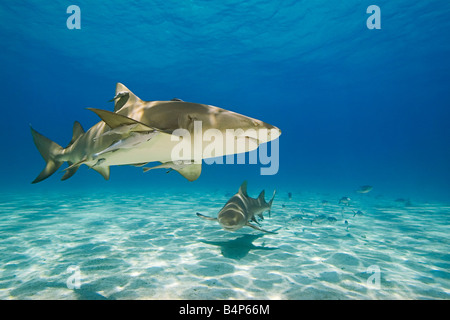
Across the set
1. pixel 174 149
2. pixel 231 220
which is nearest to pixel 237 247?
pixel 231 220

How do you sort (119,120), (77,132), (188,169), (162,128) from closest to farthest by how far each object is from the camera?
(119,120), (162,128), (188,169), (77,132)

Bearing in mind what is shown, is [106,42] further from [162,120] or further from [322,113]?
[322,113]

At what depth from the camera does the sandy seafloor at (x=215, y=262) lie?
348 cm

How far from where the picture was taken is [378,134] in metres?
127

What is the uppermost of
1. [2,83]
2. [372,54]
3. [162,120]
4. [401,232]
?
[2,83]

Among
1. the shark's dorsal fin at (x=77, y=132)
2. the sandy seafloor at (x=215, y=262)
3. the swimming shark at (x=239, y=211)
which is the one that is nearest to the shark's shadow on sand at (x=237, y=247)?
the sandy seafloor at (x=215, y=262)

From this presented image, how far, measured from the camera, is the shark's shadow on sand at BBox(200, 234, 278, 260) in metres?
5.07

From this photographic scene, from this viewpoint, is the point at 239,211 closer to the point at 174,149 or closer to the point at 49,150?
the point at 174,149

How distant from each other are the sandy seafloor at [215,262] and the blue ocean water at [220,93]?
0.14ft

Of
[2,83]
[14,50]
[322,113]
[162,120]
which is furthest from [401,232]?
[322,113]

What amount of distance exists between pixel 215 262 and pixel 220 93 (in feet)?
167

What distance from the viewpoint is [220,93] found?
170 ft

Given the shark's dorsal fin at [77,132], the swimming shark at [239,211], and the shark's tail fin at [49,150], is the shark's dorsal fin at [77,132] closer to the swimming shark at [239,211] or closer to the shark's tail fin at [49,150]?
the shark's tail fin at [49,150]

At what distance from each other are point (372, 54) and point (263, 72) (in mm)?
16455
